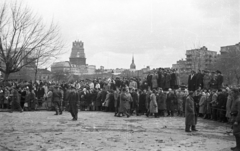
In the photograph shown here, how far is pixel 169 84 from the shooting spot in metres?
22.5

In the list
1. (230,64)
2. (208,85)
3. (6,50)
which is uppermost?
(230,64)

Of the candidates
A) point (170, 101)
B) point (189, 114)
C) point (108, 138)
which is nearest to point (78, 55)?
point (170, 101)

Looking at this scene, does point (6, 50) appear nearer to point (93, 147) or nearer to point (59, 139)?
point (59, 139)

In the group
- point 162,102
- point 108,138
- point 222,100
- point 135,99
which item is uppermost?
point 222,100

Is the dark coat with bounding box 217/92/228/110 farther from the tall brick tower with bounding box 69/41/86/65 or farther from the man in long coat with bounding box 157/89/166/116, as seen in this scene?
the tall brick tower with bounding box 69/41/86/65

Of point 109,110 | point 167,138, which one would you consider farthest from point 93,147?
point 109,110

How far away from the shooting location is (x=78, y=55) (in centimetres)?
18125

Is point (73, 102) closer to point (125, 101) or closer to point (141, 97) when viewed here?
point (125, 101)

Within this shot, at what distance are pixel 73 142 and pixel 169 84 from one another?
13770mm

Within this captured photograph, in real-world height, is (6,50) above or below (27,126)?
above

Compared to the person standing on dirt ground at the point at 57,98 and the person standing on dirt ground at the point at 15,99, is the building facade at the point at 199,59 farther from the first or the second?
the person standing on dirt ground at the point at 15,99

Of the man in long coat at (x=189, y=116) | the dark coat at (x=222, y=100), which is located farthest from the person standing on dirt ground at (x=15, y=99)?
the dark coat at (x=222, y=100)

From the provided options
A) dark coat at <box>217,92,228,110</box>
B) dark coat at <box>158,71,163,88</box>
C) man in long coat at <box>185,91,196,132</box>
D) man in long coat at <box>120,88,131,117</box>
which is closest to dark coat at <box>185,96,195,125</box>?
man in long coat at <box>185,91,196,132</box>

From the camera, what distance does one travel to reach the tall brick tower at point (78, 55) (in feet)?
587
